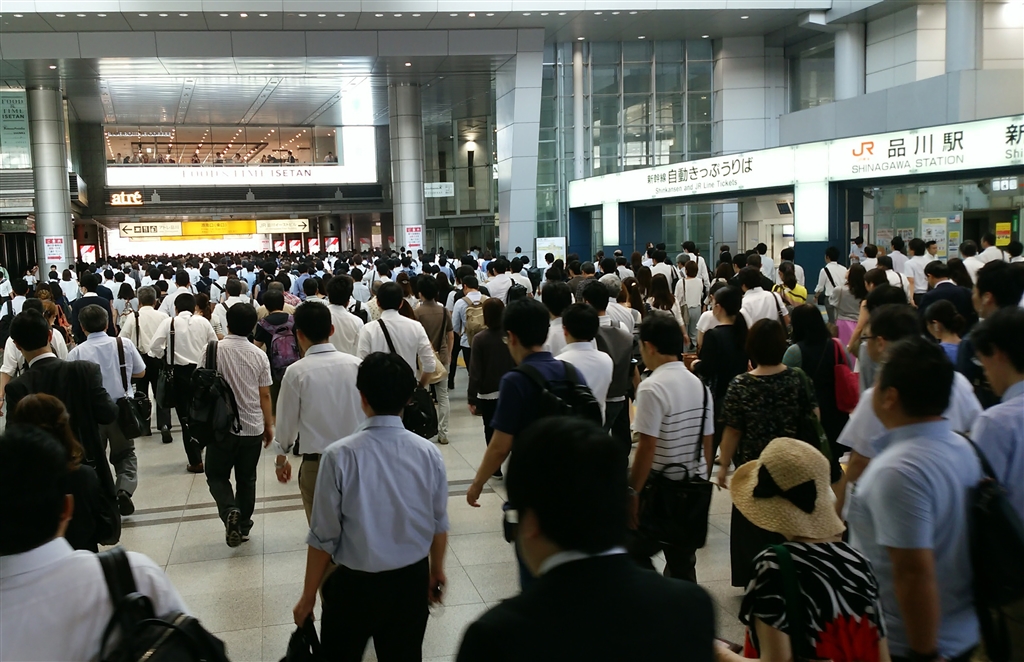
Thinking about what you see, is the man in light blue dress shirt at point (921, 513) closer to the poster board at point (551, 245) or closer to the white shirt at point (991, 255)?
the white shirt at point (991, 255)

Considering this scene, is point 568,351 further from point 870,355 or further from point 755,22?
point 755,22

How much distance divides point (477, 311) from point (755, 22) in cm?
1942

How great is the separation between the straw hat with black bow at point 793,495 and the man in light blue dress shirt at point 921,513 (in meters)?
0.20

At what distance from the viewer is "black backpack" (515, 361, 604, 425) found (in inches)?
145

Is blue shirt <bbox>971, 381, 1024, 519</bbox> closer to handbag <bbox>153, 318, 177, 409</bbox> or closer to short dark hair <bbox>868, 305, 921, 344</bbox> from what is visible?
short dark hair <bbox>868, 305, 921, 344</bbox>

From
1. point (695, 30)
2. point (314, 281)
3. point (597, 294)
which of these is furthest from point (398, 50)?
point (597, 294)

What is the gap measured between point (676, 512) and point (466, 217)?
1326 inches

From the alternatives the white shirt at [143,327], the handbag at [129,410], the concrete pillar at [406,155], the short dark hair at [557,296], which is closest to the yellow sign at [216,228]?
the concrete pillar at [406,155]

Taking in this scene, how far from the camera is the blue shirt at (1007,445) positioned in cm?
270

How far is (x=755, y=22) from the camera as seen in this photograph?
24844mm

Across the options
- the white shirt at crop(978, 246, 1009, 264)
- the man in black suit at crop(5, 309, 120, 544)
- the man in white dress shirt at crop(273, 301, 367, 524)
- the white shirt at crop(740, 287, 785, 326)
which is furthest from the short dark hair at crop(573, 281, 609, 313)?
the white shirt at crop(978, 246, 1009, 264)

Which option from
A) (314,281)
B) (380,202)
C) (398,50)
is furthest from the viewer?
(380,202)

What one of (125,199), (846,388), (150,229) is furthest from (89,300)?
(150,229)

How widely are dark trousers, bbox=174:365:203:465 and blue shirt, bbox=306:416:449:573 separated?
4397mm
